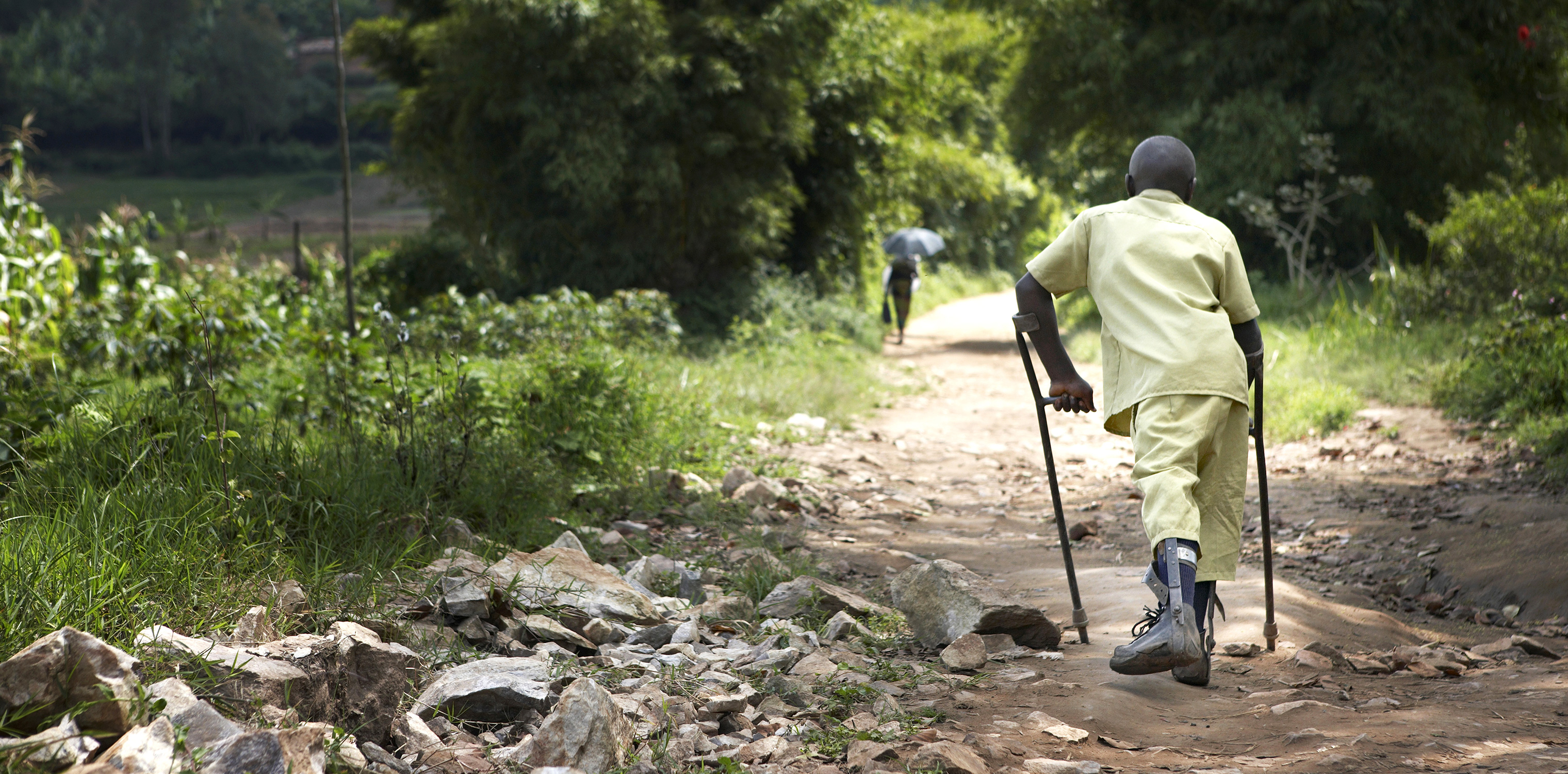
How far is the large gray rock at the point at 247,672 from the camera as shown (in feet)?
8.09

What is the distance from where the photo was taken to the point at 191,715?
7.34ft

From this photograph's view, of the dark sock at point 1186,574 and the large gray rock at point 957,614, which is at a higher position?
the dark sock at point 1186,574

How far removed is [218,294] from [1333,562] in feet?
32.0

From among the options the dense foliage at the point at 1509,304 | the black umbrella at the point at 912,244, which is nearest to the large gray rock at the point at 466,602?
the dense foliage at the point at 1509,304

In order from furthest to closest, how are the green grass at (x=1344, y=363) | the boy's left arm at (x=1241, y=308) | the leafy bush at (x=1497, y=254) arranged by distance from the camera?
1. the leafy bush at (x=1497, y=254)
2. the green grass at (x=1344, y=363)
3. the boy's left arm at (x=1241, y=308)

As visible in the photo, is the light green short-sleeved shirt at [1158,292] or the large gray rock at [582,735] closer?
the large gray rock at [582,735]

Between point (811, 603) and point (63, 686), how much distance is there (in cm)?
242

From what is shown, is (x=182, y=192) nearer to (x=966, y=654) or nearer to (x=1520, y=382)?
(x=1520, y=382)

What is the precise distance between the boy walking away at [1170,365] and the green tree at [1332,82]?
36.2 feet

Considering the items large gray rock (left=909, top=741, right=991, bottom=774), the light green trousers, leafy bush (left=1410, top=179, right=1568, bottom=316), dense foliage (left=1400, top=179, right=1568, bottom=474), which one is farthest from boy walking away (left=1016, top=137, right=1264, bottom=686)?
leafy bush (left=1410, top=179, right=1568, bottom=316)

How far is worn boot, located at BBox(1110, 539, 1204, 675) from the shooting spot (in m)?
2.99

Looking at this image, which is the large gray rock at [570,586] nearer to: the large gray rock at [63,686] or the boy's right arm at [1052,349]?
the large gray rock at [63,686]

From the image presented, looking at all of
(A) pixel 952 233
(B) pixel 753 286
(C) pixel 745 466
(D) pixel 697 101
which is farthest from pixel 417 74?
(A) pixel 952 233

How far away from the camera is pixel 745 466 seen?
686 centimetres
